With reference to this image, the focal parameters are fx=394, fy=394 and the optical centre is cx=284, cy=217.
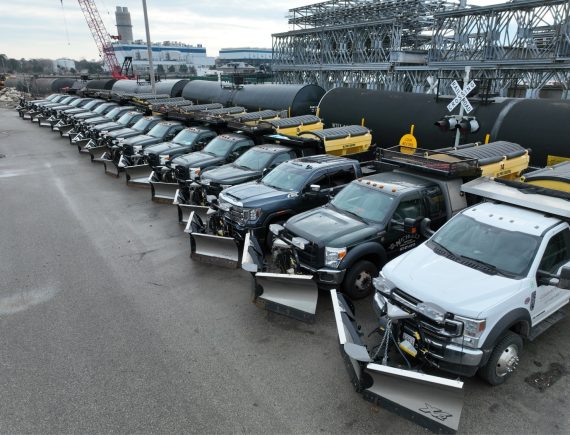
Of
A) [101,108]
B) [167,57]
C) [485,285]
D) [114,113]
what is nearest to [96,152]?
[114,113]

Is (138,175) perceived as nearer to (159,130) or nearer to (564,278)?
(159,130)

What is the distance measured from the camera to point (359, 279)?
6820 millimetres

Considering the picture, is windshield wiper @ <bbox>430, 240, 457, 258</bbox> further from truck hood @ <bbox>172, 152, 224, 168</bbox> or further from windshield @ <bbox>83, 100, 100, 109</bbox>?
windshield @ <bbox>83, 100, 100, 109</bbox>

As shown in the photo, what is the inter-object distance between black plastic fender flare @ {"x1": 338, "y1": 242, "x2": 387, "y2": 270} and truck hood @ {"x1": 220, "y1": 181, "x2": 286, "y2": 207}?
2611 mm

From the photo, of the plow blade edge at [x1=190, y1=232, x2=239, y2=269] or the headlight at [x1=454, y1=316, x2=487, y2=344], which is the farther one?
the plow blade edge at [x1=190, y1=232, x2=239, y2=269]

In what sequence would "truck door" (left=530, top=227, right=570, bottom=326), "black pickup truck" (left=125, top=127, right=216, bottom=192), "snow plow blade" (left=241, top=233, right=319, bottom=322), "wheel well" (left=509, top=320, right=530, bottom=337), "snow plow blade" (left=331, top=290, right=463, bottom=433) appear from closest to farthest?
"snow plow blade" (left=331, top=290, right=463, bottom=433)
"wheel well" (left=509, top=320, right=530, bottom=337)
"truck door" (left=530, top=227, right=570, bottom=326)
"snow plow blade" (left=241, top=233, right=319, bottom=322)
"black pickup truck" (left=125, top=127, right=216, bottom=192)

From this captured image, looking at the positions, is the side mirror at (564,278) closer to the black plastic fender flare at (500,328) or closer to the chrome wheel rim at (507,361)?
the black plastic fender flare at (500,328)

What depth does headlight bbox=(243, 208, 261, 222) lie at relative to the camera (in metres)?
8.26

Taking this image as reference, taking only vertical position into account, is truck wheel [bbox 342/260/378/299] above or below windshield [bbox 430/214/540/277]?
below

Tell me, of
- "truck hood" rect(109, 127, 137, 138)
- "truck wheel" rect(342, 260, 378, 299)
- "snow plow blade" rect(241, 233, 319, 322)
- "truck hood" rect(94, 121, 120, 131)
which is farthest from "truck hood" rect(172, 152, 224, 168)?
"truck hood" rect(94, 121, 120, 131)

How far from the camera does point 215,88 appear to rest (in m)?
27.6

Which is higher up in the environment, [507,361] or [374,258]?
[374,258]

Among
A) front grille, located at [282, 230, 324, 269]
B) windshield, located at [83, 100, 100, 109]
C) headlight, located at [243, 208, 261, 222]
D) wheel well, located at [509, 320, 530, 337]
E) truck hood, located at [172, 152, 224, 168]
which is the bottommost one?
wheel well, located at [509, 320, 530, 337]

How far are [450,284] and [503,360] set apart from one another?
1.10 meters
